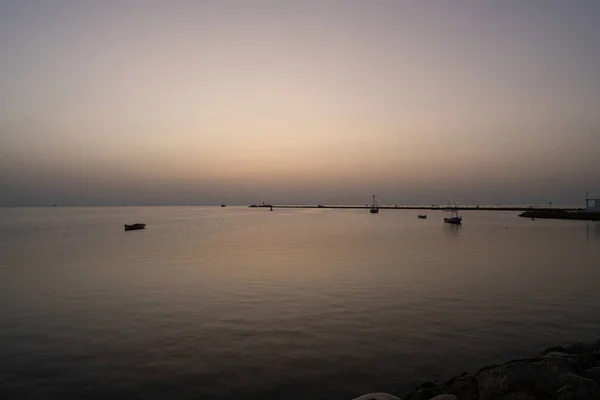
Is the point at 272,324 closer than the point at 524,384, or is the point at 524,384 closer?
the point at 524,384

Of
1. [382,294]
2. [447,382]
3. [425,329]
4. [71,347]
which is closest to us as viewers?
[447,382]

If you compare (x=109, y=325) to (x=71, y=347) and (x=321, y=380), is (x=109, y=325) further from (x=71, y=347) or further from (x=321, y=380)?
(x=321, y=380)

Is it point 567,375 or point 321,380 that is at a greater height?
point 567,375

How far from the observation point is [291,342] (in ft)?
45.5

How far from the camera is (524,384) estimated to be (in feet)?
29.6

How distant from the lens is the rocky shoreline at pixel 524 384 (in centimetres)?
855

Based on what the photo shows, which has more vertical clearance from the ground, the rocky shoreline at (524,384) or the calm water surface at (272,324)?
the rocky shoreline at (524,384)

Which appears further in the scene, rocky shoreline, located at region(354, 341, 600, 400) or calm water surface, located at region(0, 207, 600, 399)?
calm water surface, located at region(0, 207, 600, 399)

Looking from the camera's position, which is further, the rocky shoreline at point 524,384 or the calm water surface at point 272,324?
the calm water surface at point 272,324

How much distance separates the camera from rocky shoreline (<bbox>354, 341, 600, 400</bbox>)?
28.0ft

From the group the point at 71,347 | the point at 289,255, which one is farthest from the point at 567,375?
the point at 289,255

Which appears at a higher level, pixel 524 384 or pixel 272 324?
pixel 524 384

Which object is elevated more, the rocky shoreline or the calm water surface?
the rocky shoreline

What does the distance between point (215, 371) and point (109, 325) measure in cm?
669
